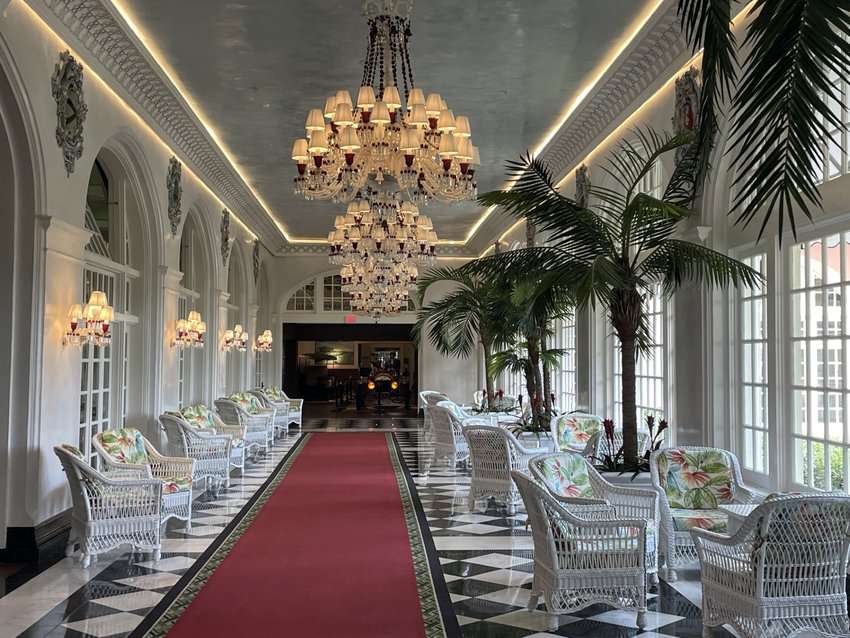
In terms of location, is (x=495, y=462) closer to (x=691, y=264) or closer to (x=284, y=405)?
(x=691, y=264)

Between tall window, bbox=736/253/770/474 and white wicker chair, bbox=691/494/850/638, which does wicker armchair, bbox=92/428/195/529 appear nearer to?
white wicker chair, bbox=691/494/850/638

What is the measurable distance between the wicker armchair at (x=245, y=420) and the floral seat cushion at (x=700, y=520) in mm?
7960

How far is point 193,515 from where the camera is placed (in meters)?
8.02

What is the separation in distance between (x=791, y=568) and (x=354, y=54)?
19.7 ft

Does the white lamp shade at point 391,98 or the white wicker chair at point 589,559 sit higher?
the white lamp shade at point 391,98

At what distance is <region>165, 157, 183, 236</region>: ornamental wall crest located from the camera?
10289 millimetres

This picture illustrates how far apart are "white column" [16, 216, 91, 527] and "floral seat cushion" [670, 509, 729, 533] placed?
4.72 m

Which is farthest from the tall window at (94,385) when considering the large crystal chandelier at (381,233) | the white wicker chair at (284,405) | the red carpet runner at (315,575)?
the white wicker chair at (284,405)

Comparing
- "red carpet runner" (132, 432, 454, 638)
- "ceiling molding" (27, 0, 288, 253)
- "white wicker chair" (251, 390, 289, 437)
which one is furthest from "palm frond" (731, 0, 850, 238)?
"white wicker chair" (251, 390, 289, 437)

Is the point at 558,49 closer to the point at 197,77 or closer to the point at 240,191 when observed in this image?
the point at 197,77

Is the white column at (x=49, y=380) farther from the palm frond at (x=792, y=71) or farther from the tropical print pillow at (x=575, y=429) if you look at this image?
the palm frond at (x=792, y=71)

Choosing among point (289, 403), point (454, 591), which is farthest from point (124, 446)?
point (289, 403)

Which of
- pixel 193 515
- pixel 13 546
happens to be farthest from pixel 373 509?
pixel 13 546

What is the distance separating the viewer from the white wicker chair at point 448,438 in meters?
10.8
